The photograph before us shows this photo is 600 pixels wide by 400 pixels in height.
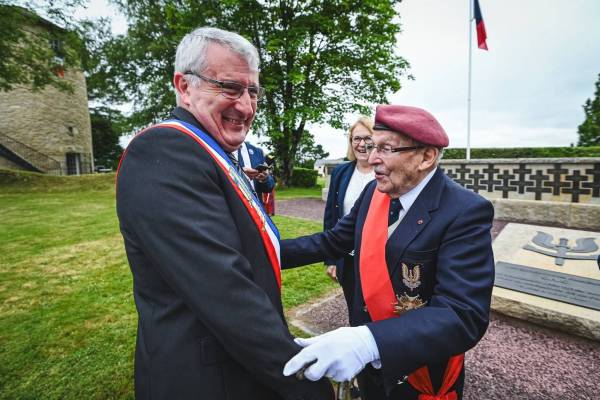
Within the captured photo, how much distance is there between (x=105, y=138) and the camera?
40.8m

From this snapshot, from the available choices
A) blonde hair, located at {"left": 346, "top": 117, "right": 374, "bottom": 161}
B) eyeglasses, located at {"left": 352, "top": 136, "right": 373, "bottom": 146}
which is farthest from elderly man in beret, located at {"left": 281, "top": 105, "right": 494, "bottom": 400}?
blonde hair, located at {"left": 346, "top": 117, "right": 374, "bottom": 161}

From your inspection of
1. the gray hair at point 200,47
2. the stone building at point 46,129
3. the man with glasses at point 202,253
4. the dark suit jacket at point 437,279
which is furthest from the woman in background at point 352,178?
the stone building at point 46,129

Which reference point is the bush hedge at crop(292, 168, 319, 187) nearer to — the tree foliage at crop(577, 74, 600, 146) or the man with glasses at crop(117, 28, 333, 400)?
the man with glasses at crop(117, 28, 333, 400)

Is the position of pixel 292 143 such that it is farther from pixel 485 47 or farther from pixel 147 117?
pixel 485 47

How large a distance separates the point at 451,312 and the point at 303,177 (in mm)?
21880

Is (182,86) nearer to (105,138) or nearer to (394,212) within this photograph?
(394,212)

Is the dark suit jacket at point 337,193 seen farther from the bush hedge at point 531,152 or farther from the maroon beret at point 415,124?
the bush hedge at point 531,152

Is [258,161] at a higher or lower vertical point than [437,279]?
higher

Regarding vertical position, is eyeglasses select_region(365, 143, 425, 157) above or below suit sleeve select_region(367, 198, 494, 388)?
above

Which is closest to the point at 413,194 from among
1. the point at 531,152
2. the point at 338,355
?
the point at 338,355

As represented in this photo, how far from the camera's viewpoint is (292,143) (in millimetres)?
20844

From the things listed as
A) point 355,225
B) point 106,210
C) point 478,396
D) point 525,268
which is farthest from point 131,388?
point 106,210

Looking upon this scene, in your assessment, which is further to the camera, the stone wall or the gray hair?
the stone wall

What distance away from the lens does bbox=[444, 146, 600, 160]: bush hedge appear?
14.3 meters
